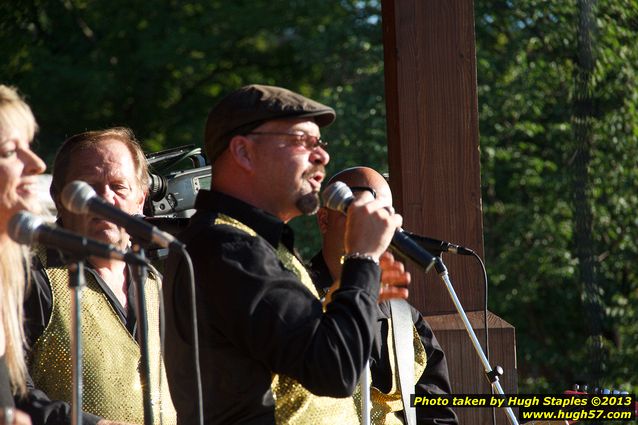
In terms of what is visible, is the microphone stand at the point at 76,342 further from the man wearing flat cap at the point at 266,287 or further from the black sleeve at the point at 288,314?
the black sleeve at the point at 288,314

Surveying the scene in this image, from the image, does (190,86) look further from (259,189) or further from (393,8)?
(259,189)

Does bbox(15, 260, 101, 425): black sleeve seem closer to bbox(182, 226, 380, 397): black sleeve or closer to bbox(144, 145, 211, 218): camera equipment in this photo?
bbox(182, 226, 380, 397): black sleeve

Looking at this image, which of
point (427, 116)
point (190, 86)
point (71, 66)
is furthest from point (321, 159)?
point (190, 86)

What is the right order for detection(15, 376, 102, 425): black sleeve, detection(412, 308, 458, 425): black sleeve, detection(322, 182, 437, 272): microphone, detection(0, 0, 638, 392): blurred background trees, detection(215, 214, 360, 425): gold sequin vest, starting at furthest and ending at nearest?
detection(0, 0, 638, 392): blurred background trees
detection(412, 308, 458, 425): black sleeve
detection(15, 376, 102, 425): black sleeve
detection(322, 182, 437, 272): microphone
detection(215, 214, 360, 425): gold sequin vest

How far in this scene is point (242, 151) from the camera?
274 centimetres

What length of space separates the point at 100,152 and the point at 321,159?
1.19 m

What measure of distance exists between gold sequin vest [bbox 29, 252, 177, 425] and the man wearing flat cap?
0.61 metres

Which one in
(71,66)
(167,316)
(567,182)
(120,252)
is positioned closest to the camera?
(120,252)

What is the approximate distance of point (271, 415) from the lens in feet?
8.25

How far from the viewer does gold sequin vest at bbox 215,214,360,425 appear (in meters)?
2.54

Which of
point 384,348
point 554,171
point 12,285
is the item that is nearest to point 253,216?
point 12,285

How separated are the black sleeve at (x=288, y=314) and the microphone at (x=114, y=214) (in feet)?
0.84

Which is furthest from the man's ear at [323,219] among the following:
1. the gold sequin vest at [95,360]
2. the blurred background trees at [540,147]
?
the blurred background trees at [540,147]

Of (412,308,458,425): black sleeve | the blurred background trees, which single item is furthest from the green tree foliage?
(412,308,458,425): black sleeve
